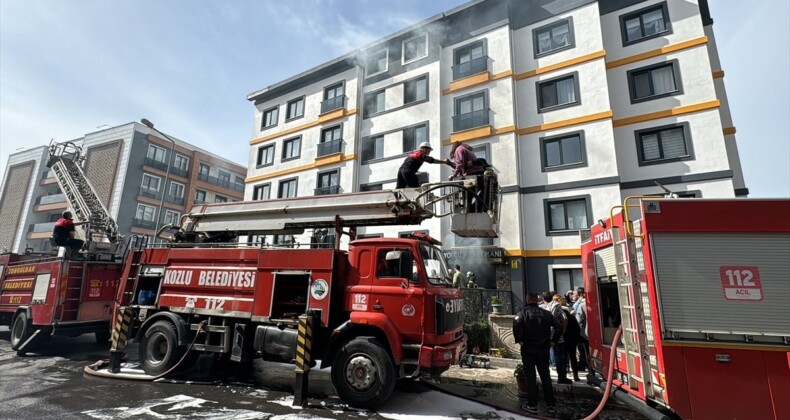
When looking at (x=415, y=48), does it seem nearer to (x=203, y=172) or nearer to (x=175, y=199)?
(x=203, y=172)

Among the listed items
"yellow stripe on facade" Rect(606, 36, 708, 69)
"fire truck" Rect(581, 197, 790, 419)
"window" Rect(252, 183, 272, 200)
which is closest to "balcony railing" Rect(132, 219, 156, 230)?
"window" Rect(252, 183, 272, 200)

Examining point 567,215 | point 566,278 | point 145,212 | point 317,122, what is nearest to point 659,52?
point 567,215

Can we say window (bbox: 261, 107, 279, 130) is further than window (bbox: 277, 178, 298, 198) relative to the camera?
Yes

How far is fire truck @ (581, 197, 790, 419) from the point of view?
414 cm

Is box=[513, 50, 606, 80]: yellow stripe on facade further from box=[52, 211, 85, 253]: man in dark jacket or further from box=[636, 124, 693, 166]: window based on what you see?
box=[52, 211, 85, 253]: man in dark jacket

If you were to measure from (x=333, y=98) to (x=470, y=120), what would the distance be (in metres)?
9.29

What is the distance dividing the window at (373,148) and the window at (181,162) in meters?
24.9

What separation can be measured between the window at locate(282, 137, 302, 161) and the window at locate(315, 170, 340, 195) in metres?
2.86

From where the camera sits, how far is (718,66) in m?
15.9

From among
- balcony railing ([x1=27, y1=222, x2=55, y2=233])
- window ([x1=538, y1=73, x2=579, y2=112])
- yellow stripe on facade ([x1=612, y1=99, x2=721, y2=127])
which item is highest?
window ([x1=538, y1=73, x2=579, y2=112])

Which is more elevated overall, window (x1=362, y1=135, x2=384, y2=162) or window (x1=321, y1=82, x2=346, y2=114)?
window (x1=321, y1=82, x2=346, y2=114)

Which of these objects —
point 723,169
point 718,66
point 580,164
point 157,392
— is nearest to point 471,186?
point 157,392

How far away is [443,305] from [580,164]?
39.0 feet

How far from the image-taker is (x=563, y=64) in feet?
53.8
